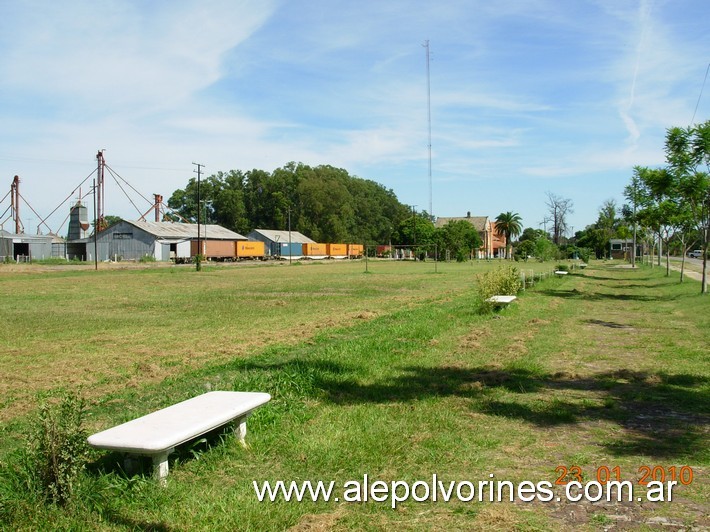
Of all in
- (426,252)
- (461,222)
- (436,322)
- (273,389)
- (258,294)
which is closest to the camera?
(273,389)

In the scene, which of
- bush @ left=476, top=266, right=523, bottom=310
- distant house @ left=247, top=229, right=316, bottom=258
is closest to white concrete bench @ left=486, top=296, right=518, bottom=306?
bush @ left=476, top=266, right=523, bottom=310

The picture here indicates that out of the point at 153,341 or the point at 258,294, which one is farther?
the point at 258,294

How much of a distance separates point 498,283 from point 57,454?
16464 millimetres

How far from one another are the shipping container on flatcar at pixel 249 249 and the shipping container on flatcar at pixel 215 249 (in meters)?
0.92

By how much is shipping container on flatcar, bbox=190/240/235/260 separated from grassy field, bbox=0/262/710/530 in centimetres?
6002

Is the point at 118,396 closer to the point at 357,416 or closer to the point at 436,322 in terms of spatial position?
the point at 357,416

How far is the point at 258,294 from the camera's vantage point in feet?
86.3

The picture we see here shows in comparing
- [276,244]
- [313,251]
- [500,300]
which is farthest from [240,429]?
[313,251]

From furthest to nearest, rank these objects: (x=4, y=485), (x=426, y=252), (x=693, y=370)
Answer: (x=426, y=252) → (x=693, y=370) → (x=4, y=485)

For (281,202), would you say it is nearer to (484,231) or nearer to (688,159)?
(484,231)

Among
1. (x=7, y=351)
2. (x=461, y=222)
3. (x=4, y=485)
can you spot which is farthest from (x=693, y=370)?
(x=461, y=222)

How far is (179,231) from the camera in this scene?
269 feet

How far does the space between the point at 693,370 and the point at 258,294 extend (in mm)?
19710

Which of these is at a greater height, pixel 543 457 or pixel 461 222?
pixel 461 222
